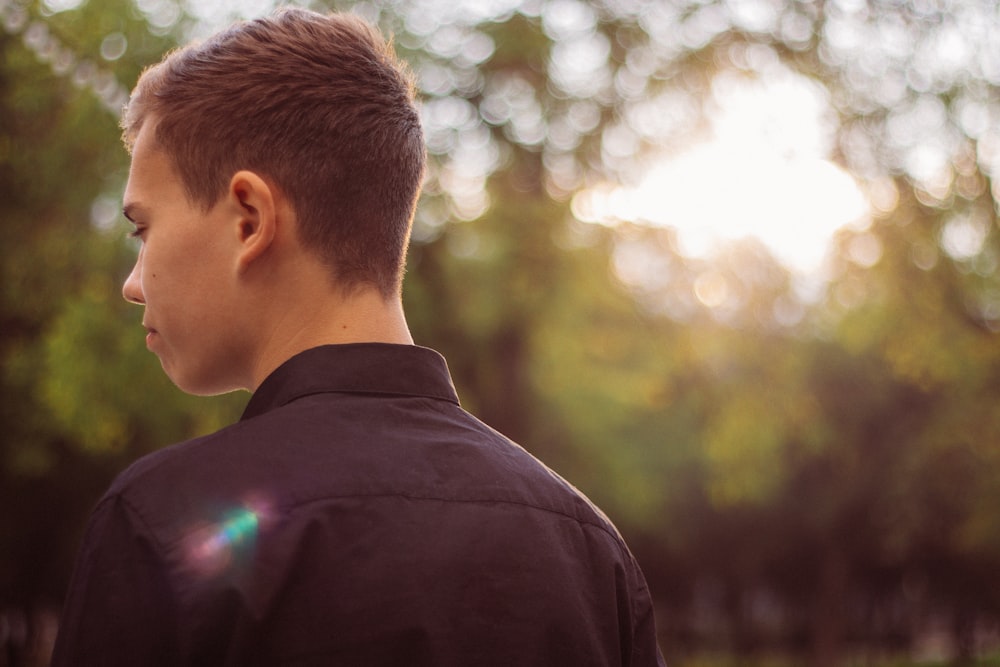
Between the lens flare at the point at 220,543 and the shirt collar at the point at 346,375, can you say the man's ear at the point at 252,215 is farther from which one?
the lens flare at the point at 220,543

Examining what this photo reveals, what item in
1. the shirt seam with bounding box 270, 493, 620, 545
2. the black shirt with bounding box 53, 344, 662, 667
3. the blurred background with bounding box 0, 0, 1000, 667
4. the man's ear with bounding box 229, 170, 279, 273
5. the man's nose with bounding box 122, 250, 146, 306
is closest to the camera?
the black shirt with bounding box 53, 344, 662, 667

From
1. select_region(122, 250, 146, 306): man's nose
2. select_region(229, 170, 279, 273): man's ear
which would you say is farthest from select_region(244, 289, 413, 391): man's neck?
select_region(122, 250, 146, 306): man's nose

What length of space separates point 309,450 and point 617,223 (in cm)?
1342

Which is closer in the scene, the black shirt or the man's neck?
the black shirt

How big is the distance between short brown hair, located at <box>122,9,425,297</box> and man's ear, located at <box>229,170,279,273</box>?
4 cm

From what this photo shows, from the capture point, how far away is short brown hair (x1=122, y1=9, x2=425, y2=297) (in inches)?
62.8

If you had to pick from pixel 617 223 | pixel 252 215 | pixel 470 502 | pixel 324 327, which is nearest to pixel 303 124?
pixel 252 215

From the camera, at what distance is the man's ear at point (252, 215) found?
1.54 m

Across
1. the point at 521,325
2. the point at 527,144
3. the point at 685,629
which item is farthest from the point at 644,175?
the point at 685,629

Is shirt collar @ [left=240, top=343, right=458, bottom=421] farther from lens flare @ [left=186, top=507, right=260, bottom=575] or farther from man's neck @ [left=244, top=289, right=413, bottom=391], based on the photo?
lens flare @ [left=186, top=507, right=260, bottom=575]

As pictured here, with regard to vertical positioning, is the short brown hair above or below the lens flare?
above

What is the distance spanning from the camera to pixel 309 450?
1.43m

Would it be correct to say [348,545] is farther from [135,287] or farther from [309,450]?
[135,287]

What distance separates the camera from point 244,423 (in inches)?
56.7
